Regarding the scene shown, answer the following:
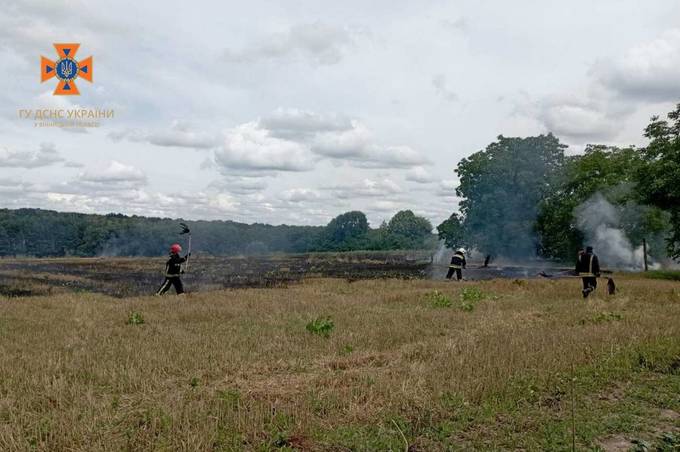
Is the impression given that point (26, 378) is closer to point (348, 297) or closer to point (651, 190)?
point (348, 297)

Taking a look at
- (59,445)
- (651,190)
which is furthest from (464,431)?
(651,190)

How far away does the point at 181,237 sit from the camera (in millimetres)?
98125

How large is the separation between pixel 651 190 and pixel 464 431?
82.6 ft

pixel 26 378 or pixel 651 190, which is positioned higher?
pixel 651 190

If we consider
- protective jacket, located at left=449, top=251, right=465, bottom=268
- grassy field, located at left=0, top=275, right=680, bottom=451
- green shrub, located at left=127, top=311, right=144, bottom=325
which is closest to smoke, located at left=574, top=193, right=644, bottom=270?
protective jacket, located at left=449, top=251, right=465, bottom=268

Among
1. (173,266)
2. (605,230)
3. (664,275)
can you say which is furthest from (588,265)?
(605,230)

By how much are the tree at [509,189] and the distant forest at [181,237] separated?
208ft

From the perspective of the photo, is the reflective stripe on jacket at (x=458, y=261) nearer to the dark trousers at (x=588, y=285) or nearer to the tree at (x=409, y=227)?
the dark trousers at (x=588, y=285)

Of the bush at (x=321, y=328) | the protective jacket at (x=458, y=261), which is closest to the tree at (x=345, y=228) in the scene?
the protective jacket at (x=458, y=261)

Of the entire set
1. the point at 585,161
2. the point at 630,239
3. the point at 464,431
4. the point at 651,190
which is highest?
the point at 585,161

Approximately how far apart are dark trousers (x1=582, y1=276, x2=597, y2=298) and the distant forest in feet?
276

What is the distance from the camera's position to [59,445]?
4.79 m

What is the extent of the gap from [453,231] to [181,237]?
65.5 m

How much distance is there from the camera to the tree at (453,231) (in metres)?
45.8
